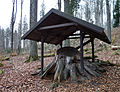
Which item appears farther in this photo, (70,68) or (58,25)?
(70,68)

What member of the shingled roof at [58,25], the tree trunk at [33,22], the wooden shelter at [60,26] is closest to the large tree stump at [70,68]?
the wooden shelter at [60,26]

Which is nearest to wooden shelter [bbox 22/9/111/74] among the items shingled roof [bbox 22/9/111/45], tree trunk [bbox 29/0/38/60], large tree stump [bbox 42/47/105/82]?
shingled roof [bbox 22/9/111/45]

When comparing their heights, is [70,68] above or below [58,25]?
below

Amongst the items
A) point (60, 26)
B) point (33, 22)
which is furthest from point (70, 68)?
point (33, 22)

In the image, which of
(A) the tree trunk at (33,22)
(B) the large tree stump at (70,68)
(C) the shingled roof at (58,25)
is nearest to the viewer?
(C) the shingled roof at (58,25)

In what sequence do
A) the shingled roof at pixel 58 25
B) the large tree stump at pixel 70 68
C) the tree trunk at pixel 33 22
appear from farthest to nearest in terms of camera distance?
the tree trunk at pixel 33 22, the large tree stump at pixel 70 68, the shingled roof at pixel 58 25

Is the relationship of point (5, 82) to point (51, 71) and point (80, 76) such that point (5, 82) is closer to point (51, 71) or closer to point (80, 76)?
point (51, 71)

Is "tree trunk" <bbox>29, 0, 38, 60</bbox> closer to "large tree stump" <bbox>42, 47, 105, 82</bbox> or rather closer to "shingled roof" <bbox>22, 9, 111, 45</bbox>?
"shingled roof" <bbox>22, 9, 111, 45</bbox>

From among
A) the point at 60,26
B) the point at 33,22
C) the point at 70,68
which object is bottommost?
the point at 70,68

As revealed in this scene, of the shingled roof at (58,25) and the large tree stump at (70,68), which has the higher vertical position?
the shingled roof at (58,25)

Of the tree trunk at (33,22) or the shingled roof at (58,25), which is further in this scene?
the tree trunk at (33,22)

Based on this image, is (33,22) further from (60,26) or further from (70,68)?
(70,68)

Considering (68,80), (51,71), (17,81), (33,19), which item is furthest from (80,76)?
(33,19)

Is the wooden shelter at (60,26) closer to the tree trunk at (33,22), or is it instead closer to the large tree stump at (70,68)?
the large tree stump at (70,68)
